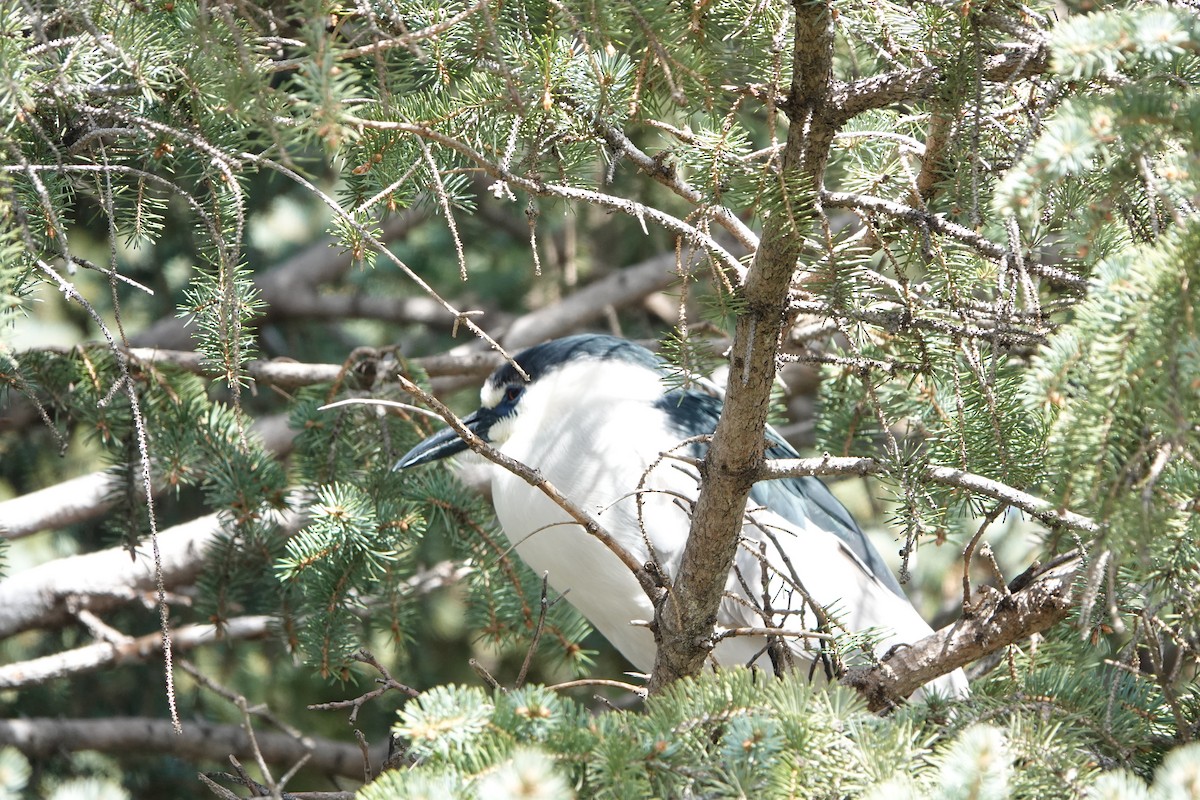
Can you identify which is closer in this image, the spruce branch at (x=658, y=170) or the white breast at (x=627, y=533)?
the spruce branch at (x=658, y=170)

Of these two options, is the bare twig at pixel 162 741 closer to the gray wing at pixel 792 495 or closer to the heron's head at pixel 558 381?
the heron's head at pixel 558 381

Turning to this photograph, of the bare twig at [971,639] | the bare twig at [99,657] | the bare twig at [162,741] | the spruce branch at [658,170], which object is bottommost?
the bare twig at [162,741]

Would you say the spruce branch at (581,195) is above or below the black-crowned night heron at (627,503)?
above

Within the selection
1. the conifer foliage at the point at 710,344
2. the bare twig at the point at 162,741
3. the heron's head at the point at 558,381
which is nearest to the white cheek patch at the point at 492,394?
the heron's head at the point at 558,381

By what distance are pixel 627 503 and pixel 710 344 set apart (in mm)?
849

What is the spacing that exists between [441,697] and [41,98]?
3.02 ft

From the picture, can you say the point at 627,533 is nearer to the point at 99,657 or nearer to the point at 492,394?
the point at 492,394

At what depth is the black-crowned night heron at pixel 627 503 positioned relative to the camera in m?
2.40

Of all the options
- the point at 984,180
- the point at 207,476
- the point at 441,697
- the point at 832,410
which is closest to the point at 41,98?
the point at 441,697

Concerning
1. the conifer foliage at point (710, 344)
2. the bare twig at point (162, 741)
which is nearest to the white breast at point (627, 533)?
the conifer foliage at point (710, 344)

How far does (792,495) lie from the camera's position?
2.59 metres

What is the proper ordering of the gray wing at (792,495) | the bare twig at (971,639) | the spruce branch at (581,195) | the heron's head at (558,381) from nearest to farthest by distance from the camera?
the spruce branch at (581,195), the bare twig at (971,639), the gray wing at (792,495), the heron's head at (558,381)

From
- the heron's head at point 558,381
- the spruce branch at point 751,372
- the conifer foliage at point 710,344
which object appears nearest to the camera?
the conifer foliage at point 710,344

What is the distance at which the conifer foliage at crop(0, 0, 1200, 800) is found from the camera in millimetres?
1009
